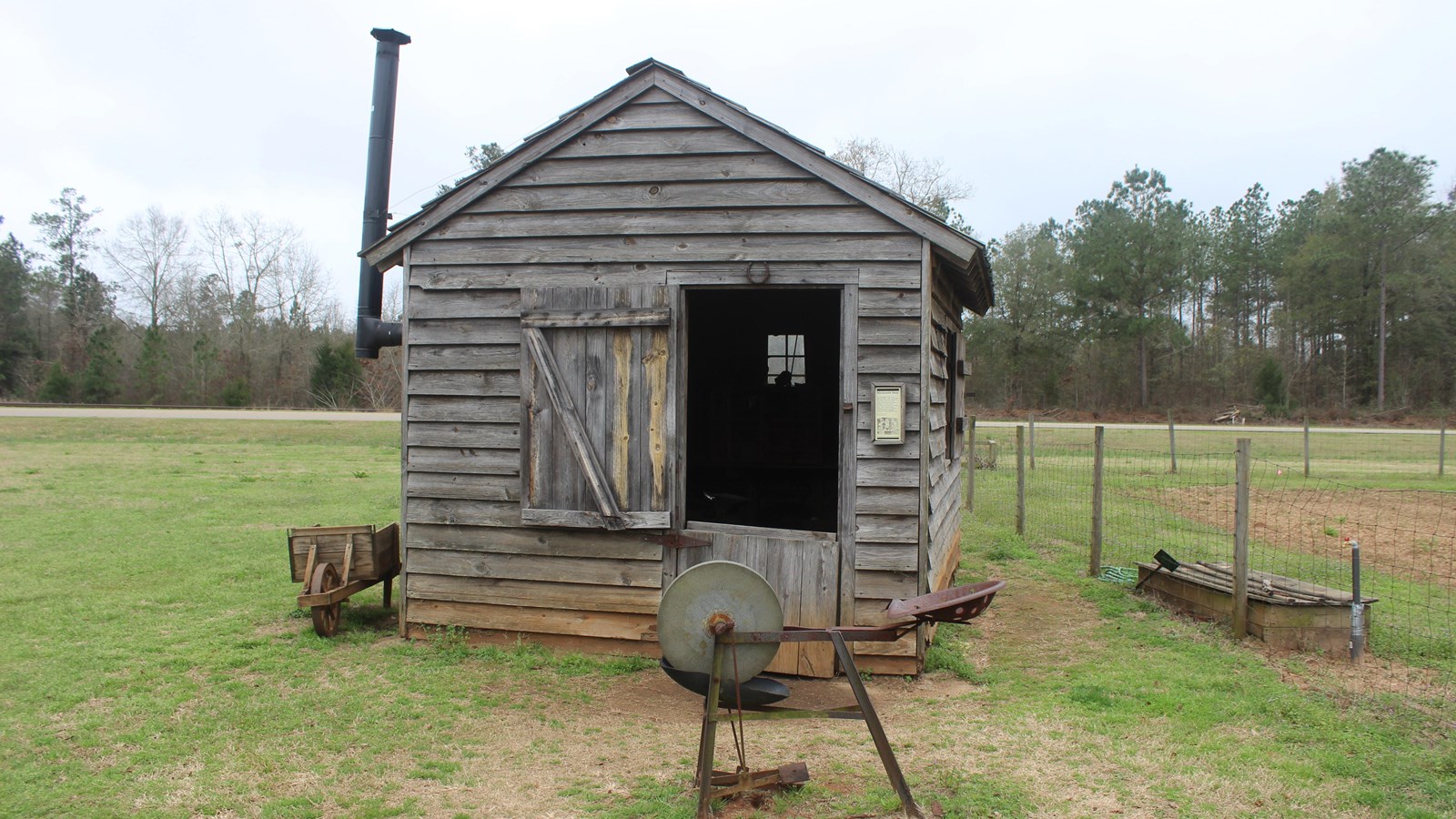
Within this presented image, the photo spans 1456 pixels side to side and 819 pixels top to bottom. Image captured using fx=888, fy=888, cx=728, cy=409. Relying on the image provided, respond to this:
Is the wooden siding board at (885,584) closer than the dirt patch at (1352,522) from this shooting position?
Yes

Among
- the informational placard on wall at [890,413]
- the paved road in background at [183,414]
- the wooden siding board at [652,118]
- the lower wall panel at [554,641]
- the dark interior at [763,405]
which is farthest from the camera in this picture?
the paved road in background at [183,414]

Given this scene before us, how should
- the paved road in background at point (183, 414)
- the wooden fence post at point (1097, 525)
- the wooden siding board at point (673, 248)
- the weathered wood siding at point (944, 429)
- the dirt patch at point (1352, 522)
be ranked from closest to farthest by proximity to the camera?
the wooden siding board at point (673, 248) < the weathered wood siding at point (944, 429) < the wooden fence post at point (1097, 525) < the dirt patch at point (1352, 522) < the paved road in background at point (183, 414)

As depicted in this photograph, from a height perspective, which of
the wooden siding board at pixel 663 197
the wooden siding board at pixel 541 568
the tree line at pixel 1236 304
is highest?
the tree line at pixel 1236 304

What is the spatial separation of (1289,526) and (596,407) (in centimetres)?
1033

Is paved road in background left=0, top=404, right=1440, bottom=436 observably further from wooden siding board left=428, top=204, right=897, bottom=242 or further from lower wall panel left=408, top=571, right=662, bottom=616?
wooden siding board left=428, top=204, right=897, bottom=242

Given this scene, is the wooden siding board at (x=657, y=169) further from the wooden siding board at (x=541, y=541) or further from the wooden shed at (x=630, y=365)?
the wooden siding board at (x=541, y=541)

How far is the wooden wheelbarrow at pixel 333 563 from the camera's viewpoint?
679 cm

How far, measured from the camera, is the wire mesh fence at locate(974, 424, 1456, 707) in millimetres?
6426

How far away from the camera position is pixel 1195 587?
292 inches

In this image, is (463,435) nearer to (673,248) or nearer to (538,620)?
(538,620)

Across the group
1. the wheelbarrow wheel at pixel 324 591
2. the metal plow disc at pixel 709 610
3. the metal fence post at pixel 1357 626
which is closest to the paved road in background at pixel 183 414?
the wheelbarrow wheel at pixel 324 591

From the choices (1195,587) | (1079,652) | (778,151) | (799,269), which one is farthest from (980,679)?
(778,151)

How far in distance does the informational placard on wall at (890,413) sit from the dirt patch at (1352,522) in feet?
18.0

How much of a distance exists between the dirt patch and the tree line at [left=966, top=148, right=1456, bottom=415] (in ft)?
93.1
